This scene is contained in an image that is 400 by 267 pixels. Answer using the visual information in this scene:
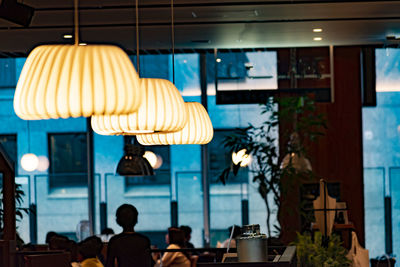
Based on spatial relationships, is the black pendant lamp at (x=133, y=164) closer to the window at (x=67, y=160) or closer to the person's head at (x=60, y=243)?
the person's head at (x=60, y=243)

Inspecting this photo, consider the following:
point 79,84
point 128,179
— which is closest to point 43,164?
point 128,179

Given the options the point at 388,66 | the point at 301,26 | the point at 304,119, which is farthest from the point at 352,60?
the point at 301,26

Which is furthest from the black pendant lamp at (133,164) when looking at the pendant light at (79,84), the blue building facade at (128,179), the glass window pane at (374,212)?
the pendant light at (79,84)

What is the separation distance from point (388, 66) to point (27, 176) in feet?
18.8

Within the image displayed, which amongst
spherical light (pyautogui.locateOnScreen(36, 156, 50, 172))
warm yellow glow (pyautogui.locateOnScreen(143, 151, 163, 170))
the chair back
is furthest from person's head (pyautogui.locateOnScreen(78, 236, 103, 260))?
spherical light (pyautogui.locateOnScreen(36, 156, 50, 172))

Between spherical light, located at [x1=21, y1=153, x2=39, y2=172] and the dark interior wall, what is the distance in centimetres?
426

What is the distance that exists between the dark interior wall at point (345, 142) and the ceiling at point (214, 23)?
53 cm

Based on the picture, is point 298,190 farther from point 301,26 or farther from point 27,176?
point 27,176

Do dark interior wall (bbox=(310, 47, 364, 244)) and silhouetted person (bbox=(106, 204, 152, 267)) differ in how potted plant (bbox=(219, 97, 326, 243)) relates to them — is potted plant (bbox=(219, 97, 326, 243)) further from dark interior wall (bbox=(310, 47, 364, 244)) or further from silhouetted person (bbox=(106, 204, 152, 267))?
silhouetted person (bbox=(106, 204, 152, 267))

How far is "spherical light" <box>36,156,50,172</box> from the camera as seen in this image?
463 inches

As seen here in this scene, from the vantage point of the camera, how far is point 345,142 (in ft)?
35.2

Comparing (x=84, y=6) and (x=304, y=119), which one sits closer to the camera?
(x=84, y=6)

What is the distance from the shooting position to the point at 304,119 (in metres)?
9.84

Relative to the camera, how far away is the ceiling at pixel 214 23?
23.3 feet
